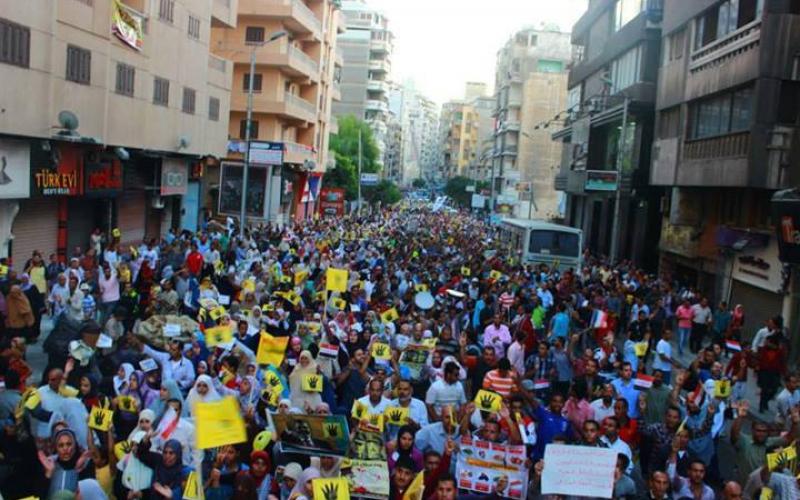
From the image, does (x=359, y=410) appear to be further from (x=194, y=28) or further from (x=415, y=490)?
(x=194, y=28)

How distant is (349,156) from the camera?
255 feet

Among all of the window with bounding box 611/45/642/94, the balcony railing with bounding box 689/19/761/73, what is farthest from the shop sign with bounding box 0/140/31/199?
the window with bounding box 611/45/642/94

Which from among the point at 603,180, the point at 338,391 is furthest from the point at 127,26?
the point at 338,391

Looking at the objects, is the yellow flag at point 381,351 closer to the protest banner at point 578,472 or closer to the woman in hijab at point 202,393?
the woman in hijab at point 202,393

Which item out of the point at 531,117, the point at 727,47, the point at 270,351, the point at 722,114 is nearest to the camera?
the point at 270,351

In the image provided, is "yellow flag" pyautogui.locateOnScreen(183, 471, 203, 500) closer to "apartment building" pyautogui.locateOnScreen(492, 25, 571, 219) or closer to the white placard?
the white placard

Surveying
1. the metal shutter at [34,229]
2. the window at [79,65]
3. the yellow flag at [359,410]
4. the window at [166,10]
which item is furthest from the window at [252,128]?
the yellow flag at [359,410]

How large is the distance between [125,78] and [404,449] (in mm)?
21310

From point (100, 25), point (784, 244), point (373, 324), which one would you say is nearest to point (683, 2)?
point (784, 244)

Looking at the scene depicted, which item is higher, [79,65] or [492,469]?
[79,65]

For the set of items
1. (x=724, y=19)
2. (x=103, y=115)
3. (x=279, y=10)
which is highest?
(x=279, y=10)

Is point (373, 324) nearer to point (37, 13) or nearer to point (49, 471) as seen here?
point (49, 471)

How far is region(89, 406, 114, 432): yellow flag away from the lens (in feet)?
25.6

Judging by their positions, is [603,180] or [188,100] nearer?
[188,100]
